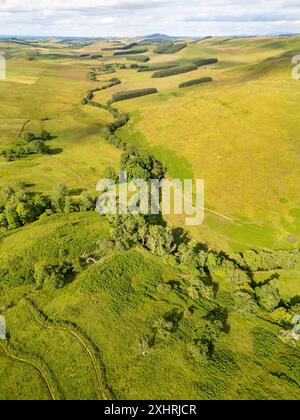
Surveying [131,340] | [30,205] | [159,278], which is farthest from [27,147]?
[131,340]

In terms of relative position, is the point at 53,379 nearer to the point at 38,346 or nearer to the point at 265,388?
the point at 38,346

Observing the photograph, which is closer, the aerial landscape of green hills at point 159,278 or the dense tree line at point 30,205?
the aerial landscape of green hills at point 159,278

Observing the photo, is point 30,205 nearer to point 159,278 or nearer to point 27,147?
point 159,278

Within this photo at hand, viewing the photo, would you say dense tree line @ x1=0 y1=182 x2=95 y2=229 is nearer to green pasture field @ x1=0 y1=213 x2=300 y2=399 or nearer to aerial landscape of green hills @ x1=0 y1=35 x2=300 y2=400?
aerial landscape of green hills @ x1=0 y1=35 x2=300 y2=400

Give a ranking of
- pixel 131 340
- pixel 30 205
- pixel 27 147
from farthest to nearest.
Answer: pixel 27 147, pixel 30 205, pixel 131 340

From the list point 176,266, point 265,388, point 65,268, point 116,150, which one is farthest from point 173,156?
point 265,388

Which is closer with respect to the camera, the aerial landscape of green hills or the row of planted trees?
the aerial landscape of green hills

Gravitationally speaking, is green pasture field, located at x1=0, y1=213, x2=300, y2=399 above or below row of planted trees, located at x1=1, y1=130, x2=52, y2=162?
below

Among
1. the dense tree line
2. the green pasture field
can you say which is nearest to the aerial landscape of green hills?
the green pasture field

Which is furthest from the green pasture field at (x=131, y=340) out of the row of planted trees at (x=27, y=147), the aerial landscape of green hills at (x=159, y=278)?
the row of planted trees at (x=27, y=147)

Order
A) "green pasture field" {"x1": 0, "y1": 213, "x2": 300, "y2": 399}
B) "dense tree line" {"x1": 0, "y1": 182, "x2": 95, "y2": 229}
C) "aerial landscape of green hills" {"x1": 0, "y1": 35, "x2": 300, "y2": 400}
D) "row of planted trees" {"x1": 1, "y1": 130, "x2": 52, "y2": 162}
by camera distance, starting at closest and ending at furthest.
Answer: "green pasture field" {"x1": 0, "y1": 213, "x2": 300, "y2": 399}
"aerial landscape of green hills" {"x1": 0, "y1": 35, "x2": 300, "y2": 400}
"dense tree line" {"x1": 0, "y1": 182, "x2": 95, "y2": 229}
"row of planted trees" {"x1": 1, "y1": 130, "x2": 52, "y2": 162}

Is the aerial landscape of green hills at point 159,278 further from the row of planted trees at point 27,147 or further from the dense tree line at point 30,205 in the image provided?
the row of planted trees at point 27,147

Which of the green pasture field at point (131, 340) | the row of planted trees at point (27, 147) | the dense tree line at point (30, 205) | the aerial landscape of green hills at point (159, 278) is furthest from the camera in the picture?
the row of planted trees at point (27, 147)
